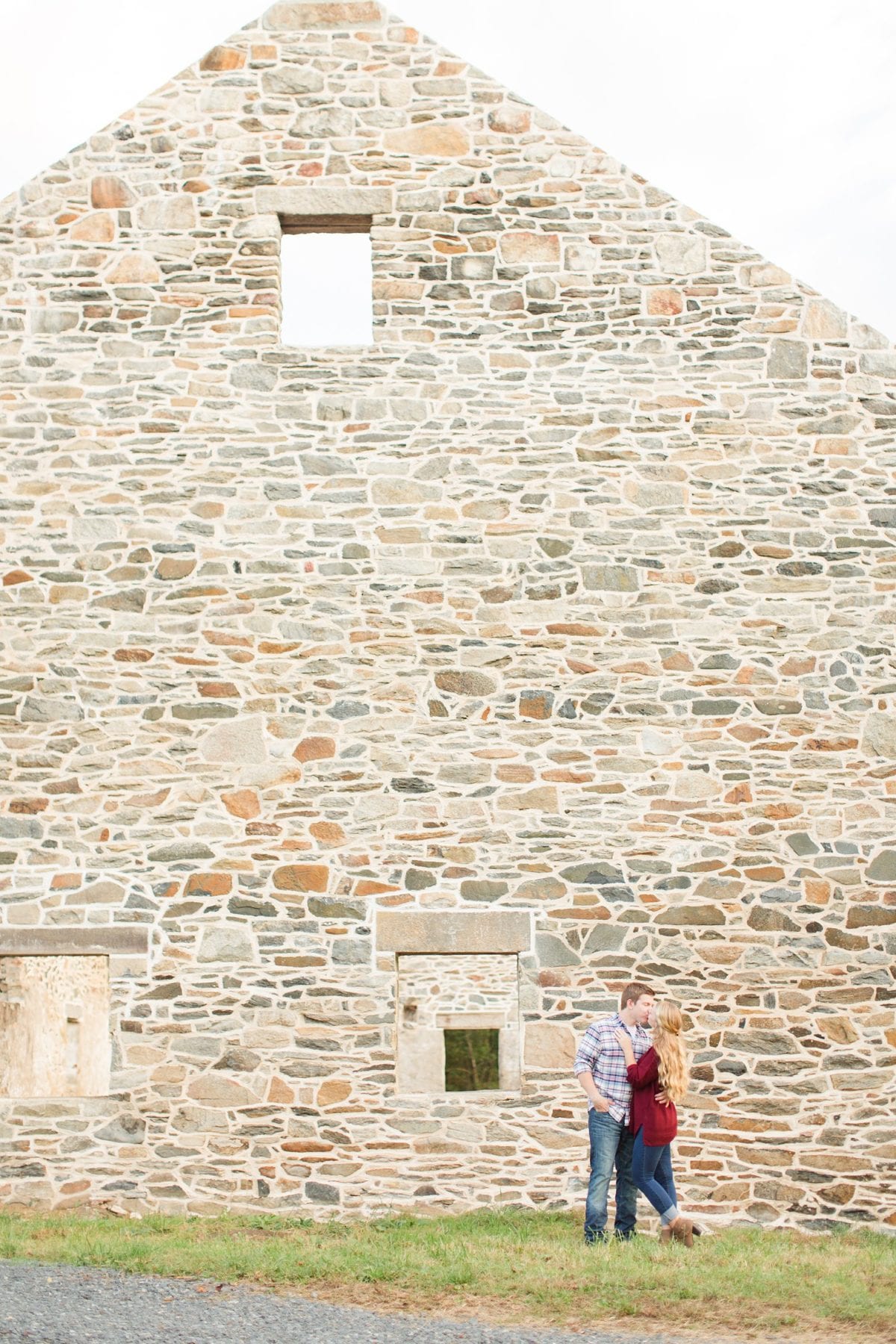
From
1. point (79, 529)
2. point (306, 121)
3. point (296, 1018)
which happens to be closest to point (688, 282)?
point (306, 121)

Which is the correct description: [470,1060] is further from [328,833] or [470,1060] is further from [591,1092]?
[591,1092]

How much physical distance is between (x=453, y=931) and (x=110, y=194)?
19.0 feet

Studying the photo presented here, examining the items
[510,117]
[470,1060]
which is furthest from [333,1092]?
[470,1060]

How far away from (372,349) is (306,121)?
1788 millimetres

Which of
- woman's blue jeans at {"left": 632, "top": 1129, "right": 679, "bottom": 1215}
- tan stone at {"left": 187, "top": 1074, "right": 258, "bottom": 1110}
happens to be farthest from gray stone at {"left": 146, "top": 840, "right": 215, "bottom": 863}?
woman's blue jeans at {"left": 632, "top": 1129, "right": 679, "bottom": 1215}

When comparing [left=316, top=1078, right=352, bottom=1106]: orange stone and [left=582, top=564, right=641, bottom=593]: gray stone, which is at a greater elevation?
[left=582, top=564, right=641, bottom=593]: gray stone

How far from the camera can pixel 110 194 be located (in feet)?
29.9

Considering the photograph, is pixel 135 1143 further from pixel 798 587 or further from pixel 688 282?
pixel 688 282

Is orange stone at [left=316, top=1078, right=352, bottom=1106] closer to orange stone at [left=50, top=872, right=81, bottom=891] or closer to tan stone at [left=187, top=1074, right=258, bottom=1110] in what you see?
tan stone at [left=187, top=1074, right=258, bottom=1110]

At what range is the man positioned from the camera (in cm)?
706

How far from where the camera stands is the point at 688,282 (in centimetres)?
909

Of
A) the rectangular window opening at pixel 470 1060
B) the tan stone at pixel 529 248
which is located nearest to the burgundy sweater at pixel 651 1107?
the tan stone at pixel 529 248

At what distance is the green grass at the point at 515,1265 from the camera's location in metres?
5.87

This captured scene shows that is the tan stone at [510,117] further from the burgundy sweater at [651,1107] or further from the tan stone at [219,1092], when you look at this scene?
the tan stone at [219,1092]
